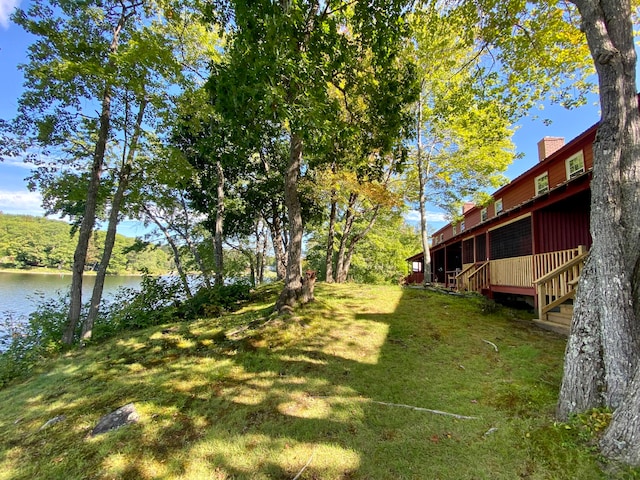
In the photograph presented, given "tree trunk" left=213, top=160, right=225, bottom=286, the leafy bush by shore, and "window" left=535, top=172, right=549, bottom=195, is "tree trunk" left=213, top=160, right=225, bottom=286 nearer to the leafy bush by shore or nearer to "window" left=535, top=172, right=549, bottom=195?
the leafy bush by shore

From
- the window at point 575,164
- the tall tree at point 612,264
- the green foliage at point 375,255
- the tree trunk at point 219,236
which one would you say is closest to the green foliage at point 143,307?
the tree trunk at point 219,236

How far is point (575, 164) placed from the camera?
966 centimetres

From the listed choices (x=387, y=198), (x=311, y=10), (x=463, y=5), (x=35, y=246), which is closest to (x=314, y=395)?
(x=311, y=10)

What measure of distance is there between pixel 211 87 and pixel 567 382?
634 cm

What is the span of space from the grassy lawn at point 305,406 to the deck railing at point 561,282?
80cm

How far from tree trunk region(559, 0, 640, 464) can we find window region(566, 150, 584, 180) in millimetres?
7968

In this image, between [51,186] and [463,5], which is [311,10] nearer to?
[463,5]

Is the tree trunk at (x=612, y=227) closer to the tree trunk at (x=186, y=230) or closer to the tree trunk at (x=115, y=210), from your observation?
the tree trunk at (x=115, y=210)

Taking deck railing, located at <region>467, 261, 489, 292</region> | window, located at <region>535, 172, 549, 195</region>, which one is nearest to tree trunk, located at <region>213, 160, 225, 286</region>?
deck railing, located at <region>467, 261, 489, 292</region>

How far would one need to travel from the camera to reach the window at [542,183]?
1133 centimetres

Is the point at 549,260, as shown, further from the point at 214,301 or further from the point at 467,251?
the point at 214,301

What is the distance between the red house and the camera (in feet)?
21.7

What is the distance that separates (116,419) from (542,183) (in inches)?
582

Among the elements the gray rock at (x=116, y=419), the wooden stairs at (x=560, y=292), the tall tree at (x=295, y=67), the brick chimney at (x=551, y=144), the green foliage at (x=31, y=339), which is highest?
the brick chimney at (x=551, y=144)
